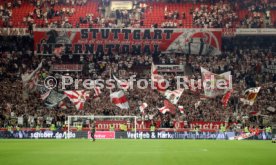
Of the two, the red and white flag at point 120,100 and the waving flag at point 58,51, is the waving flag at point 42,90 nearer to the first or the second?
the waving flag at point 58,51

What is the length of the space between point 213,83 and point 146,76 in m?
9.05

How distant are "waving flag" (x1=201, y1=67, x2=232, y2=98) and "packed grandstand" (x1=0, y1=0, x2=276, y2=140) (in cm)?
66

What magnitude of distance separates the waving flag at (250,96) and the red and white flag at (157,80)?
27.9 feet

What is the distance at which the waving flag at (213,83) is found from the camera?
53.4 metres

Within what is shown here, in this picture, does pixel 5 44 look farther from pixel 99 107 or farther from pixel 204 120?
pixel 204 120

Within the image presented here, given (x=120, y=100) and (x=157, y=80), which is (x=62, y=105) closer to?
(x=120, y=100)

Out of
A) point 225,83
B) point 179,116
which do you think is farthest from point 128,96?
point 225,83

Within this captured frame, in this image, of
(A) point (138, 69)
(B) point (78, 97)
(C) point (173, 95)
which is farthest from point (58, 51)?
(C) point (173, 95)

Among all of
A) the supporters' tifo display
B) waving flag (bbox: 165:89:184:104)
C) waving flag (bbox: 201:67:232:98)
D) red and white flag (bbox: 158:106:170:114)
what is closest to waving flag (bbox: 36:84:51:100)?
the supporters' tifo display

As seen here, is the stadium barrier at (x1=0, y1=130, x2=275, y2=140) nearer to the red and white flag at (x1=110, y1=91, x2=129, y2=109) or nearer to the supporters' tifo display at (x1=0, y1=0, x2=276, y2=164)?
the supporters' tifo display at (x1=0, y1=0, x2=276, y2=164)

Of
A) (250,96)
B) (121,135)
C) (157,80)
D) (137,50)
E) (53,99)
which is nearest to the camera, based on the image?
(121,135)

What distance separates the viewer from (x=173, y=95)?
5178 cm

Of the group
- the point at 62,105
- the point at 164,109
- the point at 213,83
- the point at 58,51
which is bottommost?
the point at 164,109

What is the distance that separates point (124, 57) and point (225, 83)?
45.7ft
